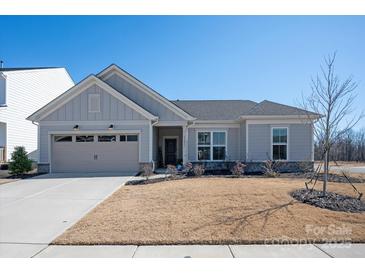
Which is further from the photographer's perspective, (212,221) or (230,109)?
(230,109)

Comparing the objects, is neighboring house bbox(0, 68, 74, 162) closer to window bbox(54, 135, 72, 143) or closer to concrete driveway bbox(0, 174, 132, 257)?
window bbox(54, 135, 72, 143)

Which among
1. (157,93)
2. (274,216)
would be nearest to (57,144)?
(157,93)

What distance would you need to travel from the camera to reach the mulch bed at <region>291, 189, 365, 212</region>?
6.76m

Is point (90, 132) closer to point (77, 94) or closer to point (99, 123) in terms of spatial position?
point (99, 123)

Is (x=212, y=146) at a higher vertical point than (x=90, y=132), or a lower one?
lower

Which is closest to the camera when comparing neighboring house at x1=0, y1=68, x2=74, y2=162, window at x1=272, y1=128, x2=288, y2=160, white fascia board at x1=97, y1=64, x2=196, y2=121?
window at x1=272, y1=128, x2=288, y2=160

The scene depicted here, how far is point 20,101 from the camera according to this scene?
20.7 meters

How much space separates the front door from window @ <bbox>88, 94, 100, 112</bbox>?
6.20 metres

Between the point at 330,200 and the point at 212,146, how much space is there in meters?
10.1

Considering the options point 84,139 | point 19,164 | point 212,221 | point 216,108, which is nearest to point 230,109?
point 216,108

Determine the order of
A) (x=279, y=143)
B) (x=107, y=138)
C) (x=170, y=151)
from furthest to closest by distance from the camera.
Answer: (x=170, y=151), (x=279, y=143), (x=107, y=138)

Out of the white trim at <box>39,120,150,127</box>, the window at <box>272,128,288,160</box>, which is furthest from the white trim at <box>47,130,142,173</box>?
the window at <box>272,128,288,160</box>

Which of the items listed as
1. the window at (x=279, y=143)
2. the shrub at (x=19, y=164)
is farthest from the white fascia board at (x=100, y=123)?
the window at (x=279, y=143)

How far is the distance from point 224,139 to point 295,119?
467 centimetres
